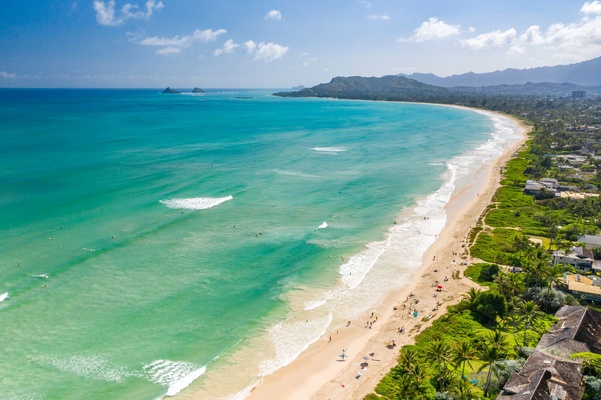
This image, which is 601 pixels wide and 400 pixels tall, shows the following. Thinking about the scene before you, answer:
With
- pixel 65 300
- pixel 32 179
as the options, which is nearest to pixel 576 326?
pixel 65 300

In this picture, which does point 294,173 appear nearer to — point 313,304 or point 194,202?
point 194,202

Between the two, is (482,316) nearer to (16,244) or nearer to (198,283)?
(198,283)

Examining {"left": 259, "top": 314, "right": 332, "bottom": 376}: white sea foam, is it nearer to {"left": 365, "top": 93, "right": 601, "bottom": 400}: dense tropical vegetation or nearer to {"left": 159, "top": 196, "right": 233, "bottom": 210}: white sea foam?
{"left": 365, "top": 93, "right": 601, "bottom": 400}: dense tropical vegetation

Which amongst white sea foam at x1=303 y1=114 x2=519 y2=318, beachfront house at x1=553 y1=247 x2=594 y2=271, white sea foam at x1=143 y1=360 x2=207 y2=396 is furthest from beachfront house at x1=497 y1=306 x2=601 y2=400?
white sea foam at x1=143 y1=360 x2=207 y2=396

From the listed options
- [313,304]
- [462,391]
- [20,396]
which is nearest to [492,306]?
[462,391]

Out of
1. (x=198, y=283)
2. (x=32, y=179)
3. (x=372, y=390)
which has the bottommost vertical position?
(x=372, y=390)

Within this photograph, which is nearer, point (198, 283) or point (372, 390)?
point (372, 390)

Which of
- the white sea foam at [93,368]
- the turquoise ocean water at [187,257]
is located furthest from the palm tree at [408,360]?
the white sea foam at [93,368]
